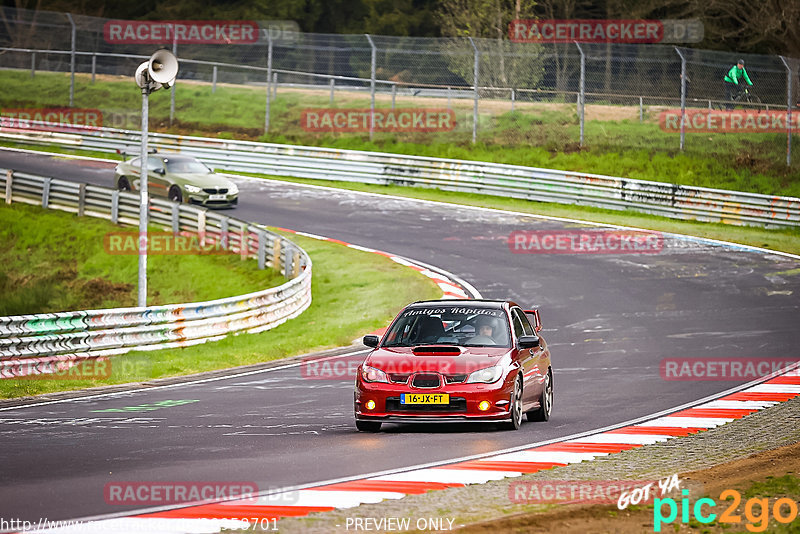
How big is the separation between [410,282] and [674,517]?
55.9ft

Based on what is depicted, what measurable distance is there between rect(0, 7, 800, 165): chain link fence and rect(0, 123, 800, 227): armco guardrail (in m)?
2.17

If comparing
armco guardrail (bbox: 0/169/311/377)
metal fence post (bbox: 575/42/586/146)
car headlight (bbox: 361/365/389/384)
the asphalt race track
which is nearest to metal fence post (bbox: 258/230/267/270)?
armco guardrail (bbox: 0/169/311/377)

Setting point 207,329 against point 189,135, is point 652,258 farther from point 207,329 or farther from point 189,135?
point 189,135

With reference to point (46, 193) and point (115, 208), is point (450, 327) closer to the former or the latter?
point (115, 208)

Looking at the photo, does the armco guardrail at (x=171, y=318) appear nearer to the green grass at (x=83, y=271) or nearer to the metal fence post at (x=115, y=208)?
the metal fence post at (x=115, y=208)

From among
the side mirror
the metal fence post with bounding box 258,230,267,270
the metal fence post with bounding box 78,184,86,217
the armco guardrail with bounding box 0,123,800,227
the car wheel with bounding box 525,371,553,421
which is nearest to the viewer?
the side mirror

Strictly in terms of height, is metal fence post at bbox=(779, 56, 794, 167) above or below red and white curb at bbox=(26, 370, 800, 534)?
above

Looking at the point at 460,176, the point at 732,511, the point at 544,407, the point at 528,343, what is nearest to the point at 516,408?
the point at 528,343

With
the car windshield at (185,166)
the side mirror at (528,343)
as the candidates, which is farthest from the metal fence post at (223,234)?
the side mirror at (528,343)

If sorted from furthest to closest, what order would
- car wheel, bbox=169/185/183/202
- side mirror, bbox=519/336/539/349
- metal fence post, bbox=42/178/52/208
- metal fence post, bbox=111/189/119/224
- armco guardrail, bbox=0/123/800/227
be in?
1. metal fence post, bbox=42/178/52/208
2. car wheel, bbox=169/185/183/202
3. metal fence post, bbox=111/189/119/224
4. armco guardrail, bbox=0/123/800/227
5. side mirror, bbox=519/336/539/349

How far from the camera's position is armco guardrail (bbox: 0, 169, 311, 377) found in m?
17.0

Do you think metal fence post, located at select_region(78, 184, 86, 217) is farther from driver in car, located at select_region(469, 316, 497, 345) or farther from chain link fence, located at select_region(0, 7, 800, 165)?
driver in car, located at select_region(469, 316, 497, 345)

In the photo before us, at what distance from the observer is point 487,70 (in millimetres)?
38156

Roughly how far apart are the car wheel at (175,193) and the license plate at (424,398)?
71.1ft
